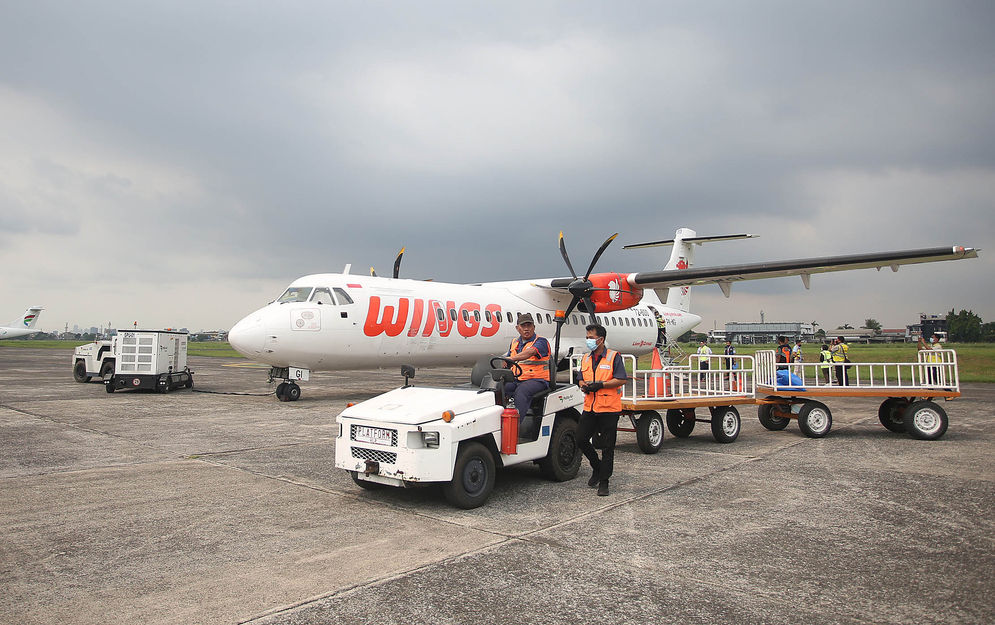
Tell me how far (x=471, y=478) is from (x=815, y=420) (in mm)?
7393

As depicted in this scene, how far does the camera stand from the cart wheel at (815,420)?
1052 cm

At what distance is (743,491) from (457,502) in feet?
10.3

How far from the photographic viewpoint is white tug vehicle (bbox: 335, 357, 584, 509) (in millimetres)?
5633

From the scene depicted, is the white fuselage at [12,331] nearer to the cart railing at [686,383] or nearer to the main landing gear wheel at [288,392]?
the main landing gear wheel at [288,392]

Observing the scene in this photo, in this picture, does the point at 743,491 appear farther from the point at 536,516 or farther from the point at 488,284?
the point at 488,284

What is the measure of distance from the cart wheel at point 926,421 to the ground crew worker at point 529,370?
7.36 meters

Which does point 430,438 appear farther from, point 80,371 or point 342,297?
point 80,371

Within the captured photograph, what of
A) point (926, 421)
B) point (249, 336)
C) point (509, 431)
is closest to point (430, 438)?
point (509, 431)

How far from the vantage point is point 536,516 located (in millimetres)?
5629

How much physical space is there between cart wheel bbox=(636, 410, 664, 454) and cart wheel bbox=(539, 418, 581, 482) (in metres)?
1.91

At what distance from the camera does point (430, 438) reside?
563cm

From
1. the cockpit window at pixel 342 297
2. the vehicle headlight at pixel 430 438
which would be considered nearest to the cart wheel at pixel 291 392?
the cockpit window at pixel 342 297

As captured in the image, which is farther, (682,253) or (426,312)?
(682,253)

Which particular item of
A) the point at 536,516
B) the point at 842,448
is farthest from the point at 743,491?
the point at 842,448
